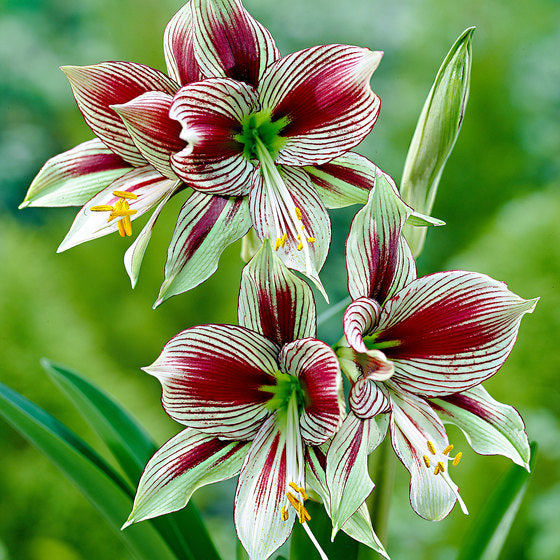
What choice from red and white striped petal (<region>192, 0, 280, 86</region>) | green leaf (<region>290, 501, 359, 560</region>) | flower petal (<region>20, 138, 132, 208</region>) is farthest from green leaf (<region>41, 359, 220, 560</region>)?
red and white striped petal (<region>192, 0, 280, 86</region>)


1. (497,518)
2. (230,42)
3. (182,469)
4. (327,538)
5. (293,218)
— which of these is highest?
(230,42)

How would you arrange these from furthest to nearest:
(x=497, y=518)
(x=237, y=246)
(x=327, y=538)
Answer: (x=237, y=246)
(x=497, y=518)
(x=327, y=538)

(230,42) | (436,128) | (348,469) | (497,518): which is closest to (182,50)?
(230,42)

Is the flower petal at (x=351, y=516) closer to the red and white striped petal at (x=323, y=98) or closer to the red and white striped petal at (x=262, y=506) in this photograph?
the red and white striped petal at (x=262, y=506)

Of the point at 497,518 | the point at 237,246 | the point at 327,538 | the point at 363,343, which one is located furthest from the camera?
the point at 237,246

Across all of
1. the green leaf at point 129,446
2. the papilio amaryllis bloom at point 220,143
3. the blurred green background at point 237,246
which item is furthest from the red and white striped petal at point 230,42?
the blurred green background at point 237,246

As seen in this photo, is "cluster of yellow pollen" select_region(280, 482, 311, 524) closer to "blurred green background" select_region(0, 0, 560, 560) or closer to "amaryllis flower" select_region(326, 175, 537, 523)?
"amaryllis flower" select_region(326, 175, 537, 523)

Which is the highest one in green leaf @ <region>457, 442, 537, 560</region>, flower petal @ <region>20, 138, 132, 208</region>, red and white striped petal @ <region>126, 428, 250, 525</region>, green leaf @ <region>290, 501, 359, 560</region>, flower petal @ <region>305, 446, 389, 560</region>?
flower petal @ <region>20, 138, 132, 208</region>

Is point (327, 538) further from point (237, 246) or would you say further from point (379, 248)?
point (237, 246)
